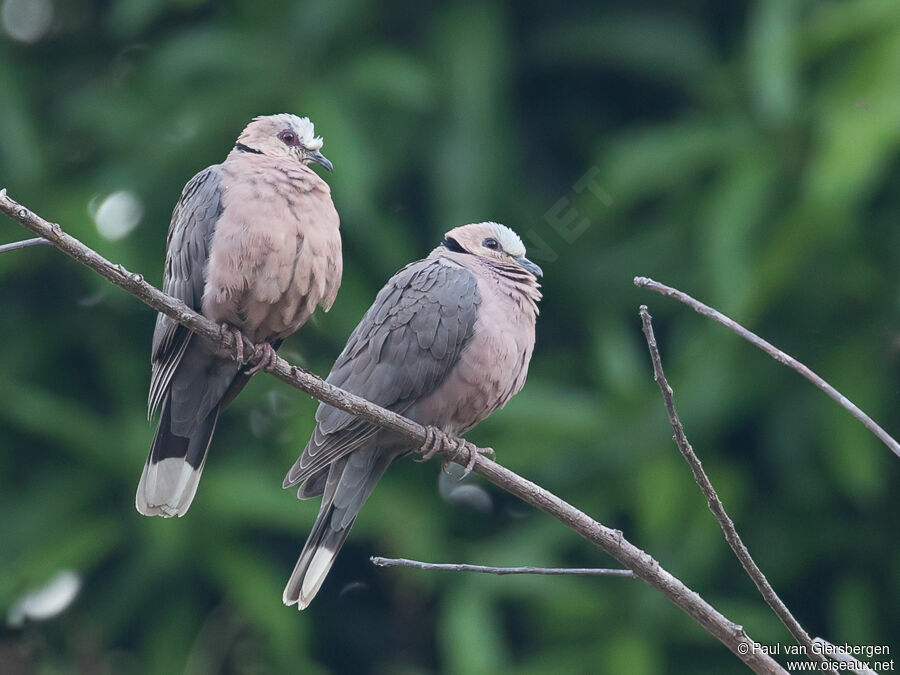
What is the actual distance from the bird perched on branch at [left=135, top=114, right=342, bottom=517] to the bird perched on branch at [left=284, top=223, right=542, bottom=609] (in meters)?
0.27

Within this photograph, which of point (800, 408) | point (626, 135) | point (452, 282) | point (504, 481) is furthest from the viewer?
point (626, 135)

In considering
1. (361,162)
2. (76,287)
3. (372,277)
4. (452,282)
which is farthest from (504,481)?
(76,287)

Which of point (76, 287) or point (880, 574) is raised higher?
point (880, 574)

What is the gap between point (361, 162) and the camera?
4.91 metres

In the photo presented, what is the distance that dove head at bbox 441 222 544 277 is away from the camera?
3.65m

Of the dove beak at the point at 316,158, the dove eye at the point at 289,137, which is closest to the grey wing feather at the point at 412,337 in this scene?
the dove beak at the point at 316,158

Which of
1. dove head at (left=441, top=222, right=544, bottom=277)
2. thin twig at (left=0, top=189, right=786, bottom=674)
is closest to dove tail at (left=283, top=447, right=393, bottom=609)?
thin twig at (left=0, top=189, right=786, bottom=674)

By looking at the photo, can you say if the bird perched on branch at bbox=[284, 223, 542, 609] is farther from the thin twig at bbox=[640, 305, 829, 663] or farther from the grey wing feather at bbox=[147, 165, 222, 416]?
the thin twig at bbox=[640, 305, 829, 663]

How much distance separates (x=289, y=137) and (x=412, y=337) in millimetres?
730

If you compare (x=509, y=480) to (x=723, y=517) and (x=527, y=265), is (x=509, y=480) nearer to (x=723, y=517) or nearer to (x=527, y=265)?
(x=723, y=517)

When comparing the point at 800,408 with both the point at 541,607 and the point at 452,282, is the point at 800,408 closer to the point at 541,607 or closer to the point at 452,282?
the point at 541,607

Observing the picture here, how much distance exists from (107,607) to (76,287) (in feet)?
5.28

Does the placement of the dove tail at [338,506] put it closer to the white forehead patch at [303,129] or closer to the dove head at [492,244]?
the dove head at [492,244]

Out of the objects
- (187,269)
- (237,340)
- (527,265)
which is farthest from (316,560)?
(527,265)
